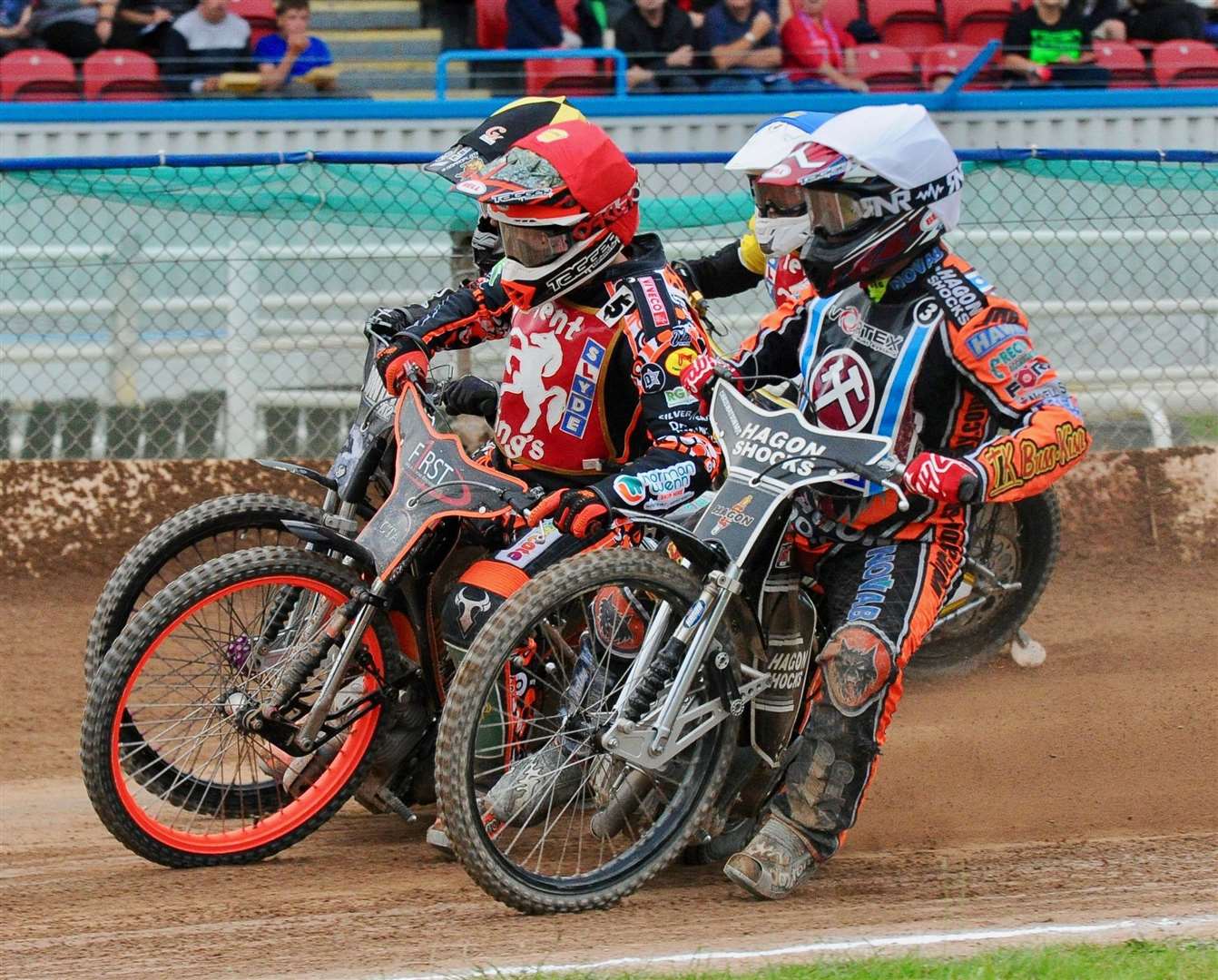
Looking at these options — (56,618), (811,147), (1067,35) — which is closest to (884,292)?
(811,147)

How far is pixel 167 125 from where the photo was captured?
9047 mm

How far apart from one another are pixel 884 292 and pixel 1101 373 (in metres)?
4.47

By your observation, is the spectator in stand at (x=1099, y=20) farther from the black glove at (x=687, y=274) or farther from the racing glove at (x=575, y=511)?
the racing glove at (x=575, y=511)

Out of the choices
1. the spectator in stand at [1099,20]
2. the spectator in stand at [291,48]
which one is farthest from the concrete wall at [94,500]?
the spectator in stand at [1099,20]

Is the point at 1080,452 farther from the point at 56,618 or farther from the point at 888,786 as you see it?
the point at 56,618

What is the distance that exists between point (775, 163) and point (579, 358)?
2.59 feet

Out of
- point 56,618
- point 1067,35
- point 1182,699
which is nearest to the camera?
point 1182,699

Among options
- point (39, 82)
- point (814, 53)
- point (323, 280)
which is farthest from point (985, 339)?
point (39, 82)

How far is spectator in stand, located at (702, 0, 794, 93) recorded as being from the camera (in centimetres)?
958

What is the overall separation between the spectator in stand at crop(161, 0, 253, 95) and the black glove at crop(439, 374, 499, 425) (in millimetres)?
4979

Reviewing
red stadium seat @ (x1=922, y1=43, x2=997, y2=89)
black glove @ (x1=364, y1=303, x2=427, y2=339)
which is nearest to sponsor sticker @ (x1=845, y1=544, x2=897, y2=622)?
black glove @ (x1=364, y1=303, x2=427, y2=339)

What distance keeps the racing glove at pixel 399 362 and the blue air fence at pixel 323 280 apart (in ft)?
9.34

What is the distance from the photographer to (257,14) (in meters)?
9.88

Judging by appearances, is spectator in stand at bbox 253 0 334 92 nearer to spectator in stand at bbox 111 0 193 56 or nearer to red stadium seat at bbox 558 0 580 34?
spectator in stand at bbox 111 0 193 56
